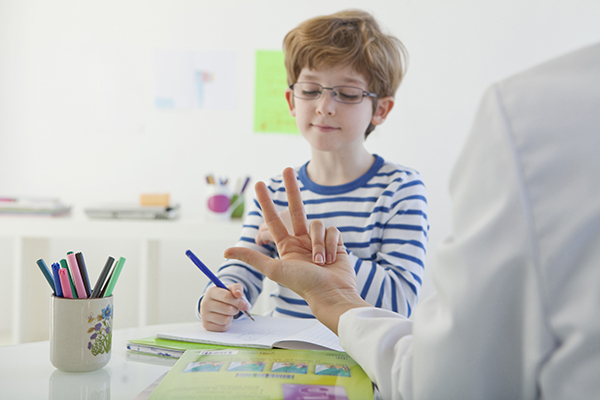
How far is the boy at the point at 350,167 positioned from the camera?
105 centimetres

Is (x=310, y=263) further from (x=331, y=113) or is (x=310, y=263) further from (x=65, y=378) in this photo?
(x=331, y=113)

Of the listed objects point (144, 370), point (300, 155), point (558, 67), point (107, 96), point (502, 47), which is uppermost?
point (502, 47)

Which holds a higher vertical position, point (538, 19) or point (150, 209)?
point (538, 19)

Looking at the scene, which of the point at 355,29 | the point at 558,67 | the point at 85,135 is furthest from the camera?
the point at 85,135

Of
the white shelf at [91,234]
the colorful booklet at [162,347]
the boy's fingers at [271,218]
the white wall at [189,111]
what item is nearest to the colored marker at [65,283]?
the colorful booklet at [162,347]

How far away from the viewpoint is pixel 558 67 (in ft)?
1.15

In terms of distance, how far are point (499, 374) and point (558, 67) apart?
227 mm

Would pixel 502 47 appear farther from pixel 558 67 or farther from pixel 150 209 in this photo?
pixel 558 67

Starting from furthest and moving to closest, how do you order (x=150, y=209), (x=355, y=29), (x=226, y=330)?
(x=150, y=209), (x=355, y=29), (x=226, y=330)

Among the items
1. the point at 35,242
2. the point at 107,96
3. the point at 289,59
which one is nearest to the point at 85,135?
the point at 107,96

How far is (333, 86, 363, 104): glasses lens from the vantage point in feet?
3.59

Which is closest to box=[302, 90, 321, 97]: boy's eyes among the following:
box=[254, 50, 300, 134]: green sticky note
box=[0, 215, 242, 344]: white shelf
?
box=[0, 215, 242, 344]: white shelf

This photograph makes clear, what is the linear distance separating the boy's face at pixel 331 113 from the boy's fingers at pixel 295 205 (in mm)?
340

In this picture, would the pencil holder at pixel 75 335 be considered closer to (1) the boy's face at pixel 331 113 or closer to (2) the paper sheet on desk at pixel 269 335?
(2) the paper sheet on desk at pixel 269 335
